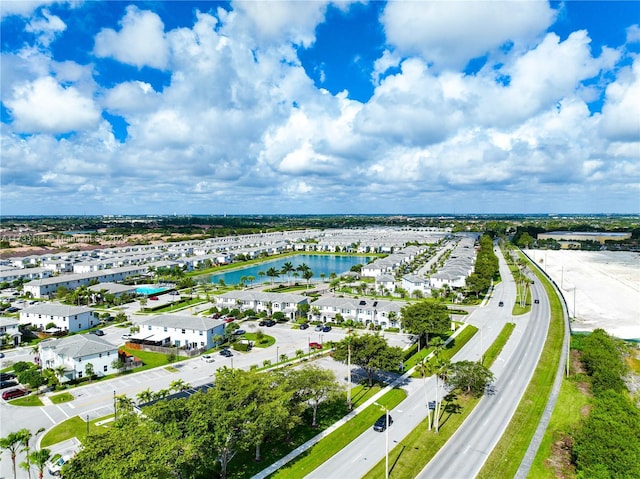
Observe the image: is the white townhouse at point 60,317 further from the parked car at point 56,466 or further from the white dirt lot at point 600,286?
the white dirt lot at point 600,286

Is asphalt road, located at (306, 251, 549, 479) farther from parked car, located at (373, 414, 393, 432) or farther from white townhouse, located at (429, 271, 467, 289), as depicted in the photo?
white townhouse, located at (429, 271, 467, 289)

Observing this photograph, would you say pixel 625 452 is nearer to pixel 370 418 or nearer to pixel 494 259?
pixel 370 418

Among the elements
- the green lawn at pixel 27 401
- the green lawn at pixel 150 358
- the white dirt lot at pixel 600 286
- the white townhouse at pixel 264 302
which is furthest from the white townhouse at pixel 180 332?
the white dirt lot at pixel 600 286

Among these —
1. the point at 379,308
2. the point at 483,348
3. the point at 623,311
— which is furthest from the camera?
the point at 623,311

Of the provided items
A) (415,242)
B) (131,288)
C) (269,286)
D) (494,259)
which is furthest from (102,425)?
(415,242)

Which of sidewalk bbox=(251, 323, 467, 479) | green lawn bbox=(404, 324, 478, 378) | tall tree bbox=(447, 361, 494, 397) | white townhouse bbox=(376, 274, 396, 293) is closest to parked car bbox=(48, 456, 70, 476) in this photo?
sidewalk bbox=(251, 323, 467, 479)

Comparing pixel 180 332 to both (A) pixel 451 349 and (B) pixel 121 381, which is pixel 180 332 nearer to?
(B) pixel 121 381
